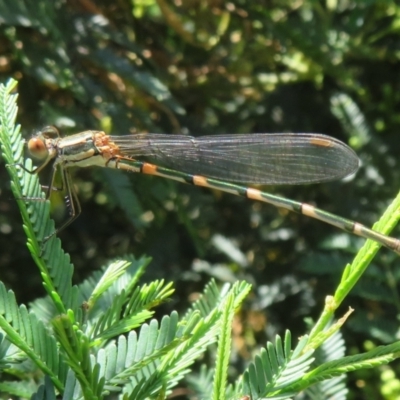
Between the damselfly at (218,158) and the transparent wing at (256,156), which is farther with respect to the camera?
the transparent wing at (256,156)

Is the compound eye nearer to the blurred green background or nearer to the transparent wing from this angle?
the blurred green background

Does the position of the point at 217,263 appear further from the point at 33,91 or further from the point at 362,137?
the point at 33,91

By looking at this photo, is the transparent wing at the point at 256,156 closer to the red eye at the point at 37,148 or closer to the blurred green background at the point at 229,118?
the blurred green background at the point at 229,118

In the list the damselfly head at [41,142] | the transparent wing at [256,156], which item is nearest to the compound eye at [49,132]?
the damselfly head at [41,142]

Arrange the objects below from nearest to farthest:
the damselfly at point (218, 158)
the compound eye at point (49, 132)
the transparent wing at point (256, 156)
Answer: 1. the compound eye at point (49, 132)
2. the damselfly at point (218, 158)
3. the transparent wing at point (256, 156)

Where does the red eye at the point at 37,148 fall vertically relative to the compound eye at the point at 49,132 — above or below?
below

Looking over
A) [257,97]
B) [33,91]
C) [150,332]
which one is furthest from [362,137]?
[150,332]

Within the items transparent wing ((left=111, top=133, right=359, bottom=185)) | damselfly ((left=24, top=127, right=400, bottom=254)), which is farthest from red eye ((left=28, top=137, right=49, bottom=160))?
transparent wing ((left=111, top=133, right=359, bottom=185))
